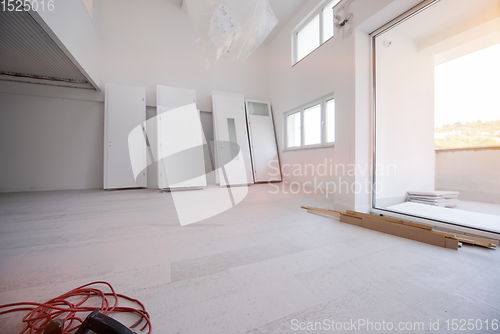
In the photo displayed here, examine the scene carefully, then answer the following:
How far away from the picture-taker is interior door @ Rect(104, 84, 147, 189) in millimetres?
3879

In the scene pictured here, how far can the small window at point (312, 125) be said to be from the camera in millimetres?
3658

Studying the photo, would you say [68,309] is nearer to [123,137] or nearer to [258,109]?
[123,137]

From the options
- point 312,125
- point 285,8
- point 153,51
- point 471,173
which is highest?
point 285,8

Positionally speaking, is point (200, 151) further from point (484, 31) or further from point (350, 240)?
point (484, 31)

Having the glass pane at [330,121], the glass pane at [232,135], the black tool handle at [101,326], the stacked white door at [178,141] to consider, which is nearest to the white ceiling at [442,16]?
the glass pane at [330,121]

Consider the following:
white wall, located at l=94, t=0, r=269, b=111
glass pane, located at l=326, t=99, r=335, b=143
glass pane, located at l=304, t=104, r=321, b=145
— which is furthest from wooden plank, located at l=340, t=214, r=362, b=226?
white wall, located at l=94, t=0, r=269, b=111

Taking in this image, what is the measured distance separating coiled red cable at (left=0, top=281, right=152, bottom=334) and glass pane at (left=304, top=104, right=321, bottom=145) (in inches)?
150

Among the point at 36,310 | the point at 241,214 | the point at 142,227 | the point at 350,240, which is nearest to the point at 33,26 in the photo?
the point at 142,227

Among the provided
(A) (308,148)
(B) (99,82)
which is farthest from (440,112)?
(B) (99,82)

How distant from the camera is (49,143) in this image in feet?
12.3

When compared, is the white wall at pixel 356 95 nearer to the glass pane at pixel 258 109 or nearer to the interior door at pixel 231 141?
the interior door at pixel 231 141

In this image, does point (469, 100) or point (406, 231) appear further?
point (469, 100)

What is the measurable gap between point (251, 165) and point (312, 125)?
1711mm

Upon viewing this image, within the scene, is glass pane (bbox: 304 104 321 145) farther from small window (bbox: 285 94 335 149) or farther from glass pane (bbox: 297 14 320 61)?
glass pane (bbox: 297 14 320 61)
